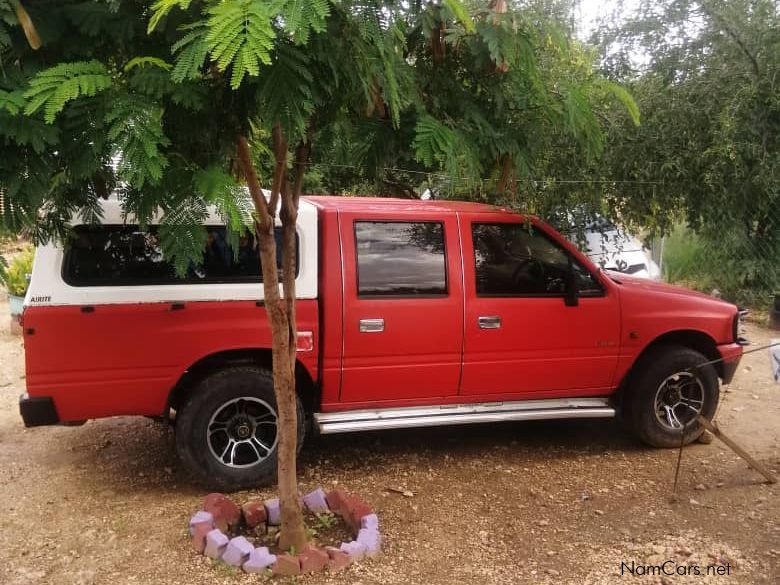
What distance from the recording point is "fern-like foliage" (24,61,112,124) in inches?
86.4

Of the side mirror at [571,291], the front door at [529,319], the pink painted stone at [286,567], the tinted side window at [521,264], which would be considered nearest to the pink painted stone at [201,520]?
the pink painted stone at [286,567]

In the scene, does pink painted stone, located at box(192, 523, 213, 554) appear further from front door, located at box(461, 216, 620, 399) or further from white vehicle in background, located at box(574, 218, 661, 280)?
white vehicle in background, located at box(574, 218, 661, 280)

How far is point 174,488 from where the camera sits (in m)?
4.35

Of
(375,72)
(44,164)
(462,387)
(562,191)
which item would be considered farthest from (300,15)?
(562,191)

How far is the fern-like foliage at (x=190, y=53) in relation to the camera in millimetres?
2137

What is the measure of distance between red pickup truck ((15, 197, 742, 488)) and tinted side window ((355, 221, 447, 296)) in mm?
10

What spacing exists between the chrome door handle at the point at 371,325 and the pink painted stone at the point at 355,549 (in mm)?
1332

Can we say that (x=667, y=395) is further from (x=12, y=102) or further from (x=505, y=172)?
(x=12, y=102)

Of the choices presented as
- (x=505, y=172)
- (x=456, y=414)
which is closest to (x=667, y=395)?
(x=456, y=414)

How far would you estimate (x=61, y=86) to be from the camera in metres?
2.22

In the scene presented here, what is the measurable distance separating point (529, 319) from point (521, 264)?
0.39 meters

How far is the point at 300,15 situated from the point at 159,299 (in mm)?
2332

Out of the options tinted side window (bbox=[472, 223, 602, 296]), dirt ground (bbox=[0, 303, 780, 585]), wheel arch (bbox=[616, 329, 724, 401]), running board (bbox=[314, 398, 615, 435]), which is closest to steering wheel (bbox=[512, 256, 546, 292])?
tinted side window (bbox=[472, 223, 602, 296])

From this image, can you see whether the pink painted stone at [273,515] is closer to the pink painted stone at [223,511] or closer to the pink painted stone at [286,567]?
the pink painted stone at [223,511]
